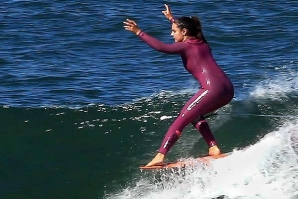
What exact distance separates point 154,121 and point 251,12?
8.61 metres

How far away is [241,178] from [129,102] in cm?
432

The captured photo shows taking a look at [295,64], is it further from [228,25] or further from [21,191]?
[21,191]

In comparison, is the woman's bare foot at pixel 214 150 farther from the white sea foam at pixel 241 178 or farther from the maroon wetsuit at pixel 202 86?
the maroon wetsuit at pixel 202 86

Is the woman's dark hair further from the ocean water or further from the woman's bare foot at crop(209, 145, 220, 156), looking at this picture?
the ocean water

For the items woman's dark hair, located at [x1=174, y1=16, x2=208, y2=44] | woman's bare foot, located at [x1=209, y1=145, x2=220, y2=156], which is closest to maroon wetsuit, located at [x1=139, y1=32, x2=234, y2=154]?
woman's dark hair, located at [x1=174, y1=16, x2=208, y2=44]

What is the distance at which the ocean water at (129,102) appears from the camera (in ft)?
37.1

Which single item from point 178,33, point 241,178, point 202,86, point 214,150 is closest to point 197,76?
point 202,86

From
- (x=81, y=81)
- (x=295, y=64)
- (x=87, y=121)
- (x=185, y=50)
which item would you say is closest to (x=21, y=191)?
(x=87, y=121)

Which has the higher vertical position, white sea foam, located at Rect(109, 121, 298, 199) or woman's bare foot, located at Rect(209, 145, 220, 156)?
woman's bare foot, located at Rect(209, 145, 220, 156)

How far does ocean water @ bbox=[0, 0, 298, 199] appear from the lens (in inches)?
445

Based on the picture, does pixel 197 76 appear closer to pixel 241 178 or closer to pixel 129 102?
pixel 241 178

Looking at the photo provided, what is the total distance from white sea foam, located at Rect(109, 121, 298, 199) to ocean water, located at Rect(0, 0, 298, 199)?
1cm

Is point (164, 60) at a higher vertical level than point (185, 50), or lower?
lower

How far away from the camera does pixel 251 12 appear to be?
21.6m
